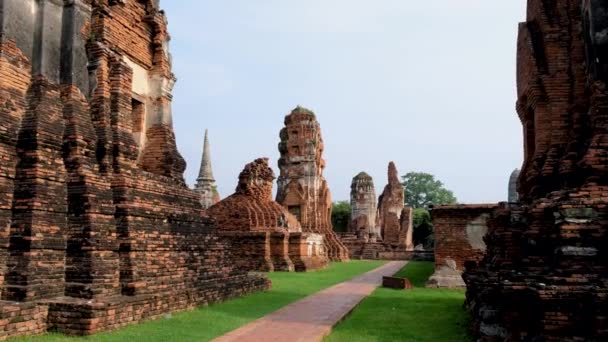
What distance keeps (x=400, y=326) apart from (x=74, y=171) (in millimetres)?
5126

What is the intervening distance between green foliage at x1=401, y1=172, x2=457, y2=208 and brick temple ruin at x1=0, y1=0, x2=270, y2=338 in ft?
258

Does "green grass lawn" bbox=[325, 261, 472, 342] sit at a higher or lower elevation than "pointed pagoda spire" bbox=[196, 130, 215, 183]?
lower

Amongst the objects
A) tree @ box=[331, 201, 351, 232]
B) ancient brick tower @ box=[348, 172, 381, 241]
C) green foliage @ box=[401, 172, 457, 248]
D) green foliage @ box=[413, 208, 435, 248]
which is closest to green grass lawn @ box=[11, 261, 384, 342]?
ancient brick tower @ box=[348, 172, 381, 241]

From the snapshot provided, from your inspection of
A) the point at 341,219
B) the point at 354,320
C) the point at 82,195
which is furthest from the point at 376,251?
the point at 82,195

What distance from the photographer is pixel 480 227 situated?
47.6 feet


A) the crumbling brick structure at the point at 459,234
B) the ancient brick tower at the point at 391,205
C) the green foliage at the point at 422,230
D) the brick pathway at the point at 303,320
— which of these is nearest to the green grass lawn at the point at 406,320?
the brick pathway at the point at 303,320

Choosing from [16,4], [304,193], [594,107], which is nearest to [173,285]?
[16,4]

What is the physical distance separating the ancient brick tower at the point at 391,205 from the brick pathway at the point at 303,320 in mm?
32813

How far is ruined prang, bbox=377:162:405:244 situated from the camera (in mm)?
44875

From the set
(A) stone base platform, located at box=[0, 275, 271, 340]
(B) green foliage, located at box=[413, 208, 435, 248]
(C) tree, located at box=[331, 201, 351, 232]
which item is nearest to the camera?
(A) stone base platform, located at box=[0, 275, 271, 340]

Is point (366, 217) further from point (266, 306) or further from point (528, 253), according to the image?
point (528, 253)

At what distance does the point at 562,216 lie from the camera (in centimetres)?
568

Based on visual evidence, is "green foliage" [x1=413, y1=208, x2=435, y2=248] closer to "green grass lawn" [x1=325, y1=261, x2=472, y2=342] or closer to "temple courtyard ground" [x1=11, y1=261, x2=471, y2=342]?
"temple courtyard ground" [x1=11, y1=261, x2=471, y2=342]

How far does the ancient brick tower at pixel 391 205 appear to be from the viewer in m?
44.9
